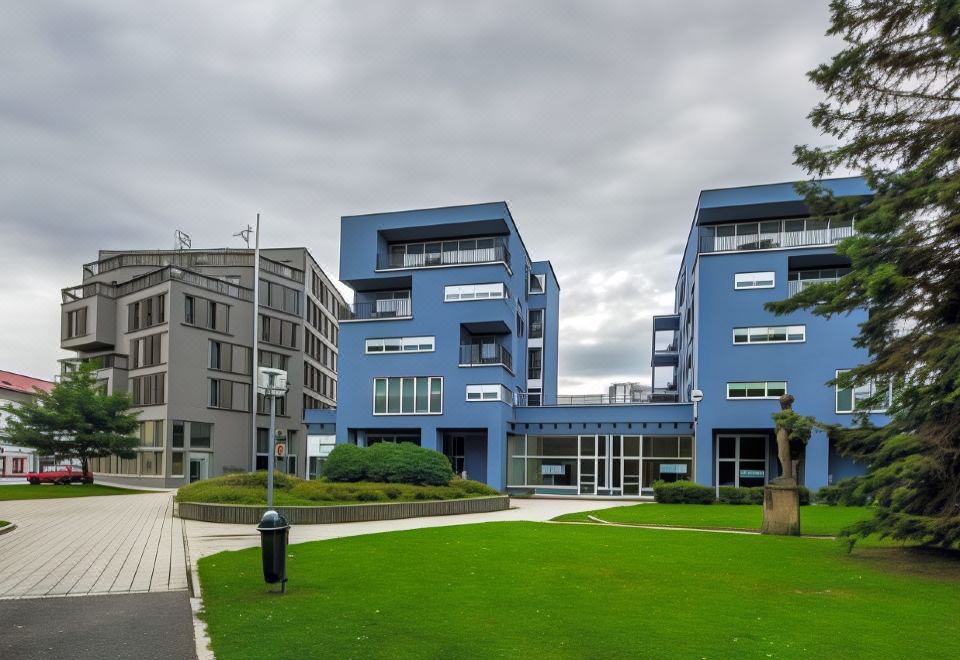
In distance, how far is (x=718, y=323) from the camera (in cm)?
4056

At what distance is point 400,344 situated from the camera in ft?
146

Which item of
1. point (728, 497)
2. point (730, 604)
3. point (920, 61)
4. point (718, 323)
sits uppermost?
point (920, 61)

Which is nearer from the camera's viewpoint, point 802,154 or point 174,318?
point 802,154

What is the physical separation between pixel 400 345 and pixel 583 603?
35.2 metres

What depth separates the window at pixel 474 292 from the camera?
43688 mm

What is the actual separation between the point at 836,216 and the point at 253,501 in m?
18.3

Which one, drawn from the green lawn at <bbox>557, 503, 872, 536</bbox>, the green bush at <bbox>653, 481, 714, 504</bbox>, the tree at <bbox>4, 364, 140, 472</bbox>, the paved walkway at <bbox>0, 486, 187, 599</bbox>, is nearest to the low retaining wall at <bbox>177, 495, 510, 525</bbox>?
the paved walkway at <bbox>0, 486, 187, 599</bbox>

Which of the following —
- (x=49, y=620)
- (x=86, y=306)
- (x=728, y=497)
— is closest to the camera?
(x=49, y=620)

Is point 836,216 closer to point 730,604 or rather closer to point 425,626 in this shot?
point 730,604

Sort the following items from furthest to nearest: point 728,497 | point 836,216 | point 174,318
A: point 174,318 < point 728,497 < point 836,216

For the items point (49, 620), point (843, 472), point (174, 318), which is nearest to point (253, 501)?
point (49, 620)

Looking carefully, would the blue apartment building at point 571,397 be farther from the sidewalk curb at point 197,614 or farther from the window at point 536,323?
the sidewalk curb at point 197,614

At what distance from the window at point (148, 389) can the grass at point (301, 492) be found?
27.3 meters

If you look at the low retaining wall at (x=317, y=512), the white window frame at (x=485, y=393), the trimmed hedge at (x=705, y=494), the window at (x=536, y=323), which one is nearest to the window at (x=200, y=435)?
the white window frame at (x=485, y=393)
